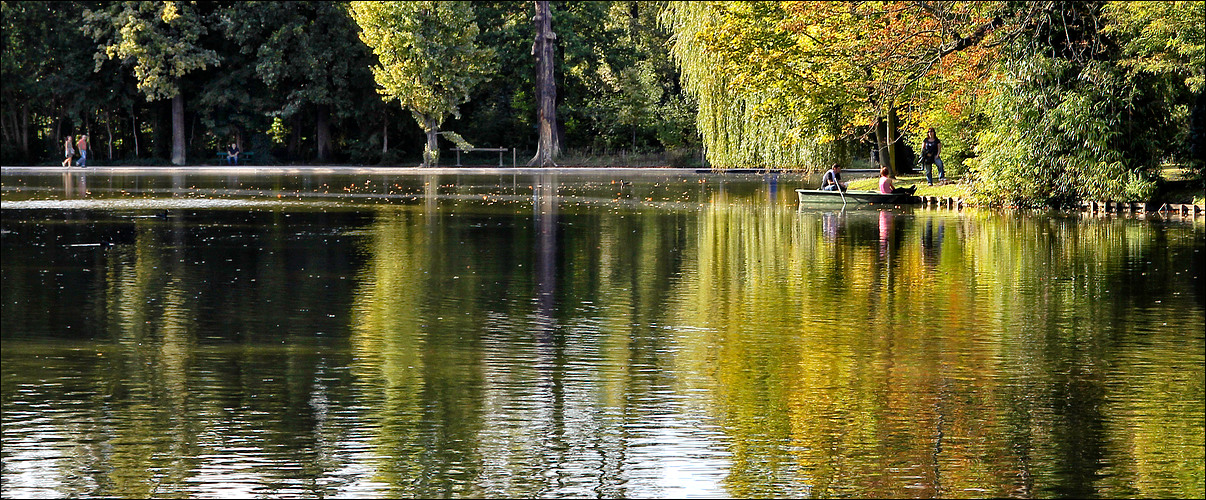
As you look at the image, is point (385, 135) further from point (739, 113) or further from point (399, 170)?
point (739, 113)

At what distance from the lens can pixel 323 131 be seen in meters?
63.9

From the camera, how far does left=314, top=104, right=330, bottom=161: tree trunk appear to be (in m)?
63.9

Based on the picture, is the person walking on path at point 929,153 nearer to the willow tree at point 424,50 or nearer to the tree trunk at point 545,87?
the willow tree at point 424,50

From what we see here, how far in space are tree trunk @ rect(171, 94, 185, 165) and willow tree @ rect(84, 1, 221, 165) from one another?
2.75 ft

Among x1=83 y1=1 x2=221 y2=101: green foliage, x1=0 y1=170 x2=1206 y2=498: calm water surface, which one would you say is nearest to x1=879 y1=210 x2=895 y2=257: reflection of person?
x1=0 y1=170 x2=1206 y2=498: calm water surface

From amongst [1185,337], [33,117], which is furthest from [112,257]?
[33,117]

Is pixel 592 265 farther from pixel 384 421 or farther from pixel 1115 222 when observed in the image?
pixel 1115 222

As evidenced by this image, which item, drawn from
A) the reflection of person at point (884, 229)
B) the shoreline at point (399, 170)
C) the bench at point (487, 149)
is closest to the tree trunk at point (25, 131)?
the shoreline at point (399, 170)

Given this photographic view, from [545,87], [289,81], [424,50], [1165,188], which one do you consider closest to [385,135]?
[289,81]

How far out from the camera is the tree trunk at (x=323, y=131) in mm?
63906

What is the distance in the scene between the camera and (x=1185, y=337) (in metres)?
11.9

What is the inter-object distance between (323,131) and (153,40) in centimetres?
834

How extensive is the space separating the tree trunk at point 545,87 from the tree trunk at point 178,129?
15.4 meters

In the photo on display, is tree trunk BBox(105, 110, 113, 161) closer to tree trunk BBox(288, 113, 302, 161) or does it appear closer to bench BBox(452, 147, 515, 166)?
tree trunk BBox(288, 113, 302, 161)
